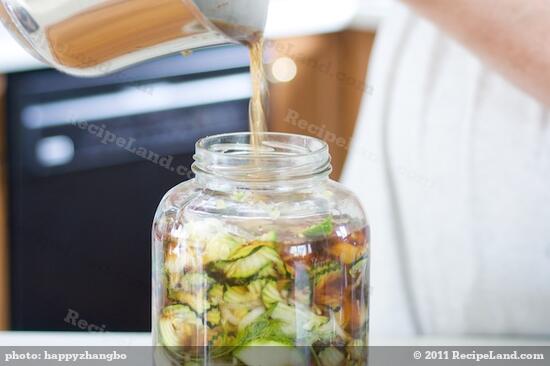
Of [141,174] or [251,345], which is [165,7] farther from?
[141,174]

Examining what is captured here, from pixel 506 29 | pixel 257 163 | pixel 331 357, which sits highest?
pixel 506 29

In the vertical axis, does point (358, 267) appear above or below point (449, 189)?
below

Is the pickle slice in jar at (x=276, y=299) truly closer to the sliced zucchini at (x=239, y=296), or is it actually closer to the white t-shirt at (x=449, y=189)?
the sliced zucchini at (x=239, y=296)

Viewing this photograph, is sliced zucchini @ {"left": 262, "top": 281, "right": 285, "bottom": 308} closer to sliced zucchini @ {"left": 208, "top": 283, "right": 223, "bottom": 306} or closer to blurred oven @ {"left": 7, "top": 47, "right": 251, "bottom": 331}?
sliced zucchini @ {"left": 208, "top": 283, "right": 223, "bottom": 306}

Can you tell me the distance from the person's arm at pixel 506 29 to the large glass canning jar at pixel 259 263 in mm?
270

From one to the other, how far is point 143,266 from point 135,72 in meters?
0.37

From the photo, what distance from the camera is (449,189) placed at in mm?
1177

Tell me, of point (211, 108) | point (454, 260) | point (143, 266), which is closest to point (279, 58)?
point (211, 108)

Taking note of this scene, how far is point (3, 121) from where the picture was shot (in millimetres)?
1586

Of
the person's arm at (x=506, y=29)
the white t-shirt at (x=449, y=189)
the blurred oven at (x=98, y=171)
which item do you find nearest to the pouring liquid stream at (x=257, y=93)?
the person's arm at (x=506, y=29)

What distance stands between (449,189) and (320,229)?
24.1 inches

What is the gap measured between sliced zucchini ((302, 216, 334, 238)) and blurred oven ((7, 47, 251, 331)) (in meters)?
1.02

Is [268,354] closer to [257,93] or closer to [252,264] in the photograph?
[252,264]

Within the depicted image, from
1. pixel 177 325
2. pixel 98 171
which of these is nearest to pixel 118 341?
pixel 177 325
